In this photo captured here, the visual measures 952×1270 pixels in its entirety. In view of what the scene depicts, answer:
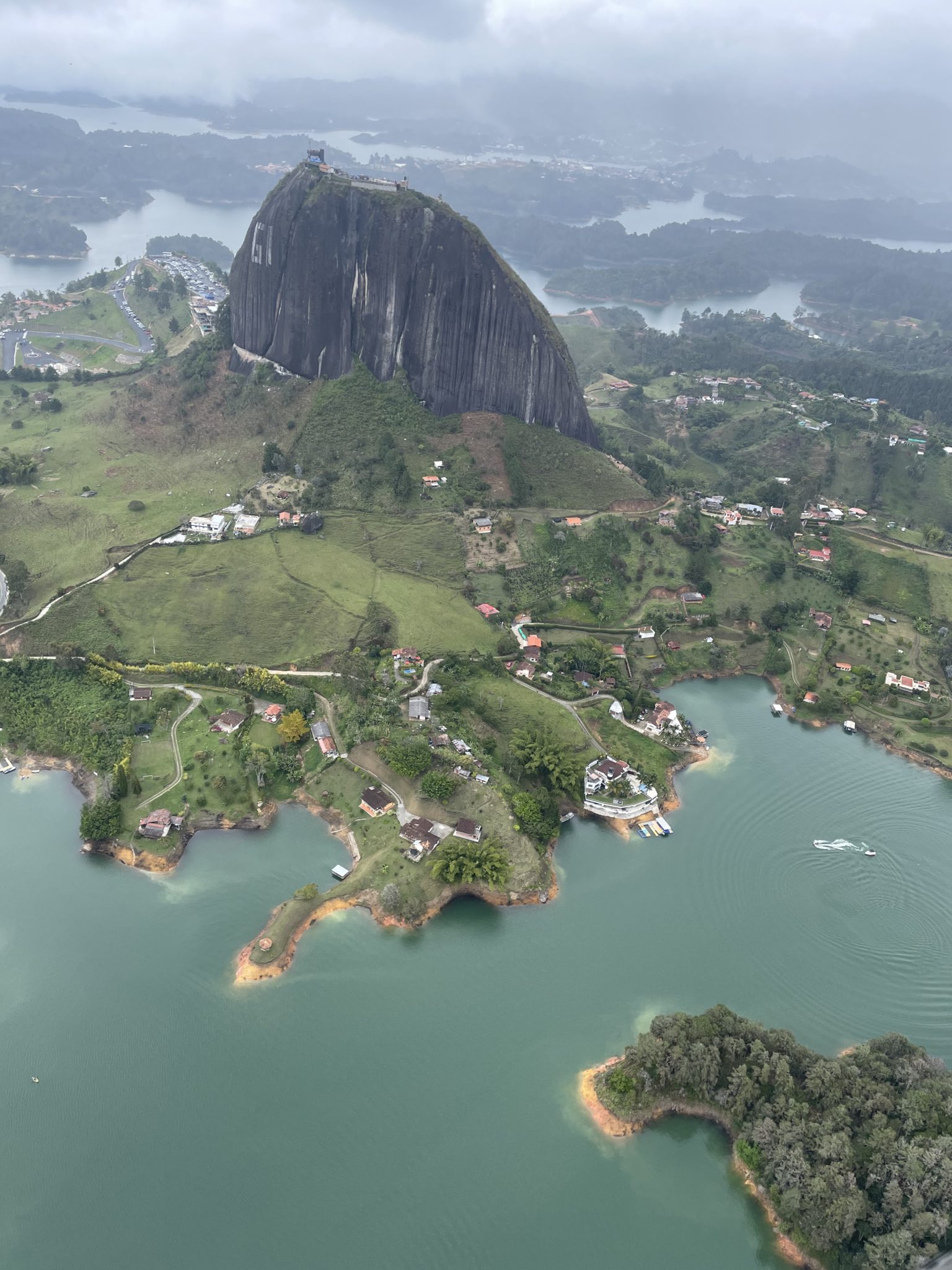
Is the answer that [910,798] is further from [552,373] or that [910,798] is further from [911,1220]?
[552,373]

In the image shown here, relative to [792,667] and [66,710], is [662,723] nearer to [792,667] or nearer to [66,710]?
[792,667]

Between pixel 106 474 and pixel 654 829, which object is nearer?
pixel 654 829

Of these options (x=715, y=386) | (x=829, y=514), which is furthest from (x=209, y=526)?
(x=715, y=386)

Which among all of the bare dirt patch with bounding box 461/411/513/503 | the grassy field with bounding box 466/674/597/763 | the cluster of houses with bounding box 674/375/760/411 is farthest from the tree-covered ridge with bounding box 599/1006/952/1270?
the cluster of houses with bounding box 674/375/760/411

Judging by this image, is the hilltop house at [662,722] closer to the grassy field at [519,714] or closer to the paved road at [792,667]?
the grassy field at [519,714]

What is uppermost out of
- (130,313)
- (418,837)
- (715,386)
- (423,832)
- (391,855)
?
(130,313)

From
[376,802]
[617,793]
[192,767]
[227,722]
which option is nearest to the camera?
[376,802]
